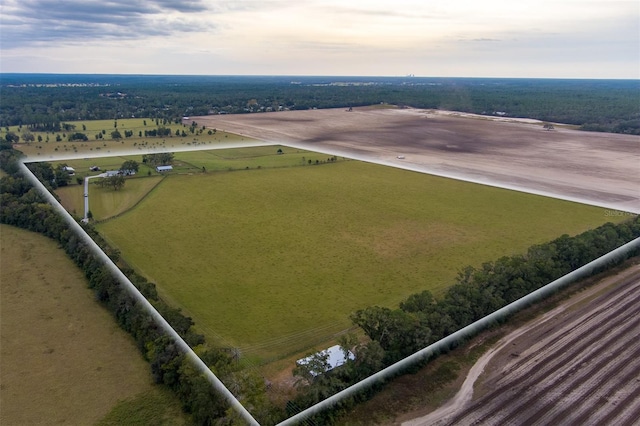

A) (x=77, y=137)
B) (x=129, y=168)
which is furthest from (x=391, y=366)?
(x=77, y=137)

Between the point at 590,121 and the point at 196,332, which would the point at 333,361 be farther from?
the point at 590,121

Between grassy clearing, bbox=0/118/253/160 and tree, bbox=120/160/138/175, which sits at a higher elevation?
grassy clearing, bbox=0/118/253/160

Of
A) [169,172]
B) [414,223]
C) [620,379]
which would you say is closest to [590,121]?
[414,223]

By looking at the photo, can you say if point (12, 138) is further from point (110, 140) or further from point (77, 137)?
point (110, 140)

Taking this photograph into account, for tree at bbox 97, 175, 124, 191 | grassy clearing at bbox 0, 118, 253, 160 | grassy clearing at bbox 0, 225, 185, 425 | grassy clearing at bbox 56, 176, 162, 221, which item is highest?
grassy clearing at bbox 0, 118, 253, 160

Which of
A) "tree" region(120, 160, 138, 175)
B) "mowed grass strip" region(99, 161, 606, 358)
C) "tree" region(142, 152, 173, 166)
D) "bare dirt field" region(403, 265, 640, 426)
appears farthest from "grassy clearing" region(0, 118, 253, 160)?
"bare dirt field" region(403, 265, 640, 426)

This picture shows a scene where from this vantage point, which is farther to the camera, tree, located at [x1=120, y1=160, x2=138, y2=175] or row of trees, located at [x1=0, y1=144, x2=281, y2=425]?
tree, located at [x1=120, y1=160, x2=138, y2=175]

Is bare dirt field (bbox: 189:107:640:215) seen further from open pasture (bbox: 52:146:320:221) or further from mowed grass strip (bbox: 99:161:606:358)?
open pasture (bbox: 52:146:320:221)
